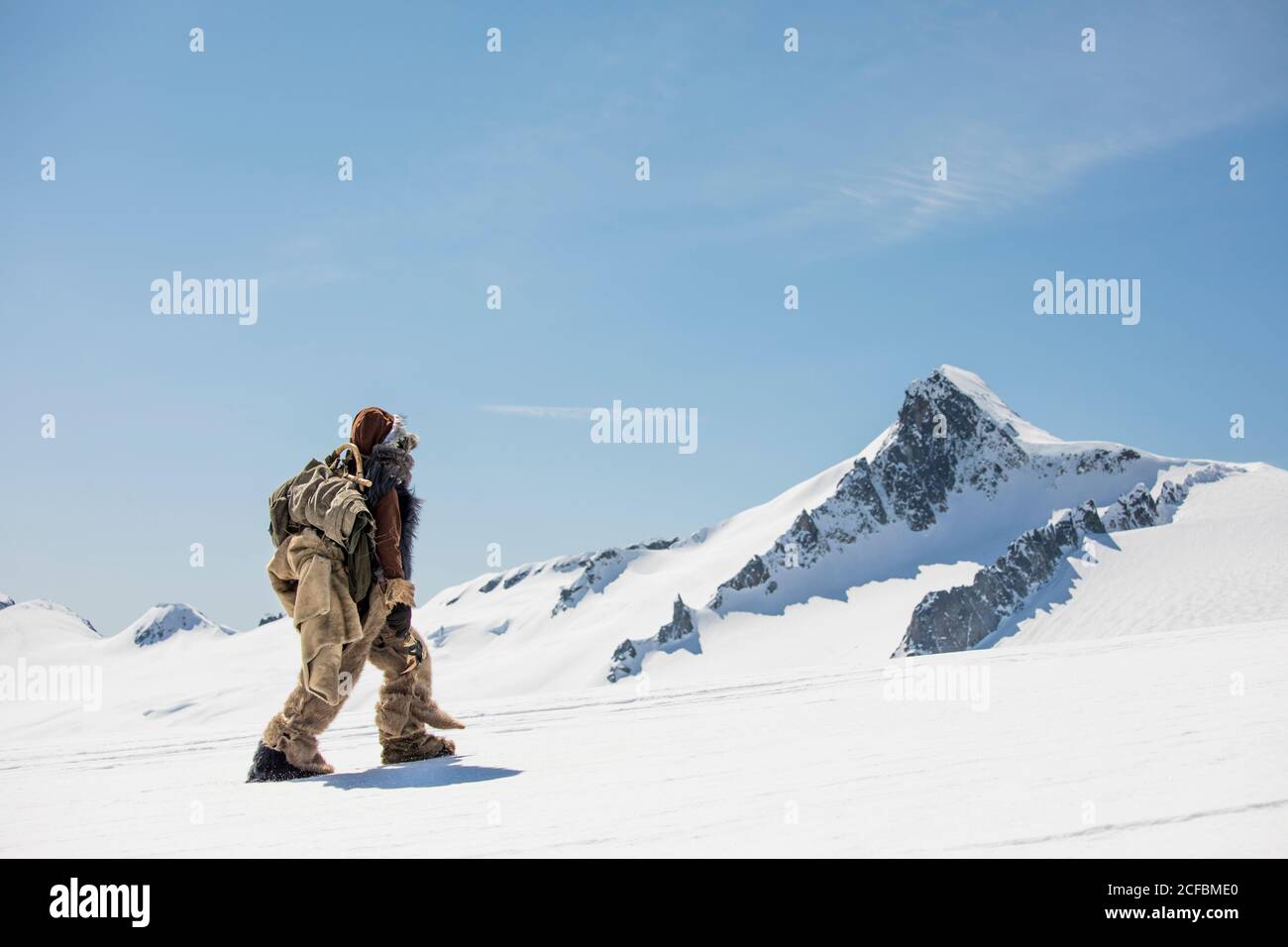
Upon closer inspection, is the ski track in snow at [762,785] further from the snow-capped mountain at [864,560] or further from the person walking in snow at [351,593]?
the snow-capped mountain at [864,560]

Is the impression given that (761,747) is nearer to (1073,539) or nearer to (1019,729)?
(1019,729)

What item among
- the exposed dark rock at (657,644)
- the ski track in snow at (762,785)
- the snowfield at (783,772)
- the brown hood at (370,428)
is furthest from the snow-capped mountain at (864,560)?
the brown hood at (370,428)

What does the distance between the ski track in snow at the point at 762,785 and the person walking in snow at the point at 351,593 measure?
0.29 metres

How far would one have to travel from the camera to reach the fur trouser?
453cm

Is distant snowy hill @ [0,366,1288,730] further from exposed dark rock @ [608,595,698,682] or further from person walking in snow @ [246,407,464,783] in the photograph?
person walking in snow @ [246,407,464,783]

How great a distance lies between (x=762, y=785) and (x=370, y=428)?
9.50 feet

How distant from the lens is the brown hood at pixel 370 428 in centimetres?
513

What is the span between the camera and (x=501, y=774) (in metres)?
3.98

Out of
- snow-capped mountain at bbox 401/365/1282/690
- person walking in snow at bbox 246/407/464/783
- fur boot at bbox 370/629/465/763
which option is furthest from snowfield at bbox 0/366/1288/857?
snow-capped mountain at bbox 401/365/1282/690

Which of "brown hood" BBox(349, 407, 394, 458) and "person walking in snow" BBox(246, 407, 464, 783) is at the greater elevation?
"brown hood" BBox(349, 407, 394, 458)

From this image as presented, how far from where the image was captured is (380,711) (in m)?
4.95

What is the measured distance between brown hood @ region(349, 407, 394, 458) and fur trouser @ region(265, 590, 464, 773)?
82cm
